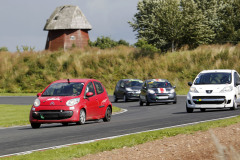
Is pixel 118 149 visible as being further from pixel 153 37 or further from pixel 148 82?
pixel 153 37

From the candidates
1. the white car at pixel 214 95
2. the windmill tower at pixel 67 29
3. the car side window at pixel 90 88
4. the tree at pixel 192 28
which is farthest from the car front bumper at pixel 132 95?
the windmill tower at pixel 67 29

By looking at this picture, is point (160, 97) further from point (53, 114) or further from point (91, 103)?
point (53, 114)

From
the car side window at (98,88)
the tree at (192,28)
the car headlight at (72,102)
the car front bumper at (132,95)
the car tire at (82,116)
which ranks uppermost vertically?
the tree at (192,28)

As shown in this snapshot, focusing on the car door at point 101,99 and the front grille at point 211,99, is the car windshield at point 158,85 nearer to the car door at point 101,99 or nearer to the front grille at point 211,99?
the front grille at point 211,99

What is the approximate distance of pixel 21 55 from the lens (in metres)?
61.1

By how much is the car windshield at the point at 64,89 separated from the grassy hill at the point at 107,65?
3084 centimetres

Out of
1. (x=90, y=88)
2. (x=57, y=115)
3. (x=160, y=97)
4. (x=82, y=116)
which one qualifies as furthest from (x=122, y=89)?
(x=57, y=115)

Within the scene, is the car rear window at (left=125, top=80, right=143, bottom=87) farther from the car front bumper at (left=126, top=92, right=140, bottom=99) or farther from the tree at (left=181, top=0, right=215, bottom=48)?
the tree at (left=181, top=0, right=215, bottom=48)

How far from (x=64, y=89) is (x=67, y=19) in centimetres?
7832

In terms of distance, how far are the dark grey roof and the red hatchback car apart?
7580 cm

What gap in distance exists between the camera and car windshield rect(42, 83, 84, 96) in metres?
17.7

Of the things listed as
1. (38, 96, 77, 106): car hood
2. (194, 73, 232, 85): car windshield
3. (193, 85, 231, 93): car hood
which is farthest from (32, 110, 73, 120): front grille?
(194, 73, 232, 85): car windshield

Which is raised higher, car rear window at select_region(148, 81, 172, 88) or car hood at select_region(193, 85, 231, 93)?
car hood at select_region(193, 85, 231, 93)

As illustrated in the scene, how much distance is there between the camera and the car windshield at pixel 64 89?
1769cm
